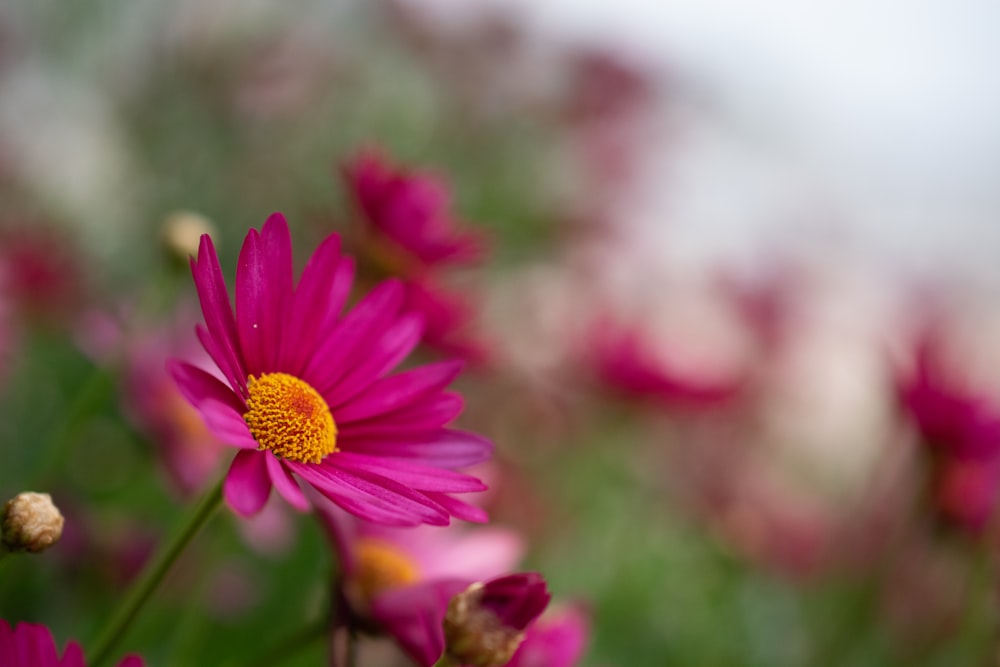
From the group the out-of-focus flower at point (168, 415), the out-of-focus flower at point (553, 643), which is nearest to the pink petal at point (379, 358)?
the out-of-focus flower at point (553, 643)

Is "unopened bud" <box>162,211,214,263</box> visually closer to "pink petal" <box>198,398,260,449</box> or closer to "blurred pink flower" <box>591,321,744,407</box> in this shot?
"pink petal" <box>198,398,260,449</box>

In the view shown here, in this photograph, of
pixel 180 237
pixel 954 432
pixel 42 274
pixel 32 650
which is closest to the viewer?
pixel 32 650

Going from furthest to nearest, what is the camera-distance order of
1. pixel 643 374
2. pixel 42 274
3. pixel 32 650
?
pixel 643 374, pixel 42 274, pixel 32 650

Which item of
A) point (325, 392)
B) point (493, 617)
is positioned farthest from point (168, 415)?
point (493, 617)

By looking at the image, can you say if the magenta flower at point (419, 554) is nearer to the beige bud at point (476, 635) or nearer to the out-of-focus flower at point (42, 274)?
the beige bud at point (476, 635)

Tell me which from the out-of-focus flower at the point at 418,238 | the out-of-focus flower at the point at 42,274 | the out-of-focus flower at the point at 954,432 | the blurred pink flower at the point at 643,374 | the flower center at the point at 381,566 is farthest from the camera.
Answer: the blurred pink flower at the point at 643,374

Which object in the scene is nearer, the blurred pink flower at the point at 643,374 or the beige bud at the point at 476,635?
the beige bud at the point at 476,635

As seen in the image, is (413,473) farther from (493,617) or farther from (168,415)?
(168,415)

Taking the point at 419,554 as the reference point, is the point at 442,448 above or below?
above
